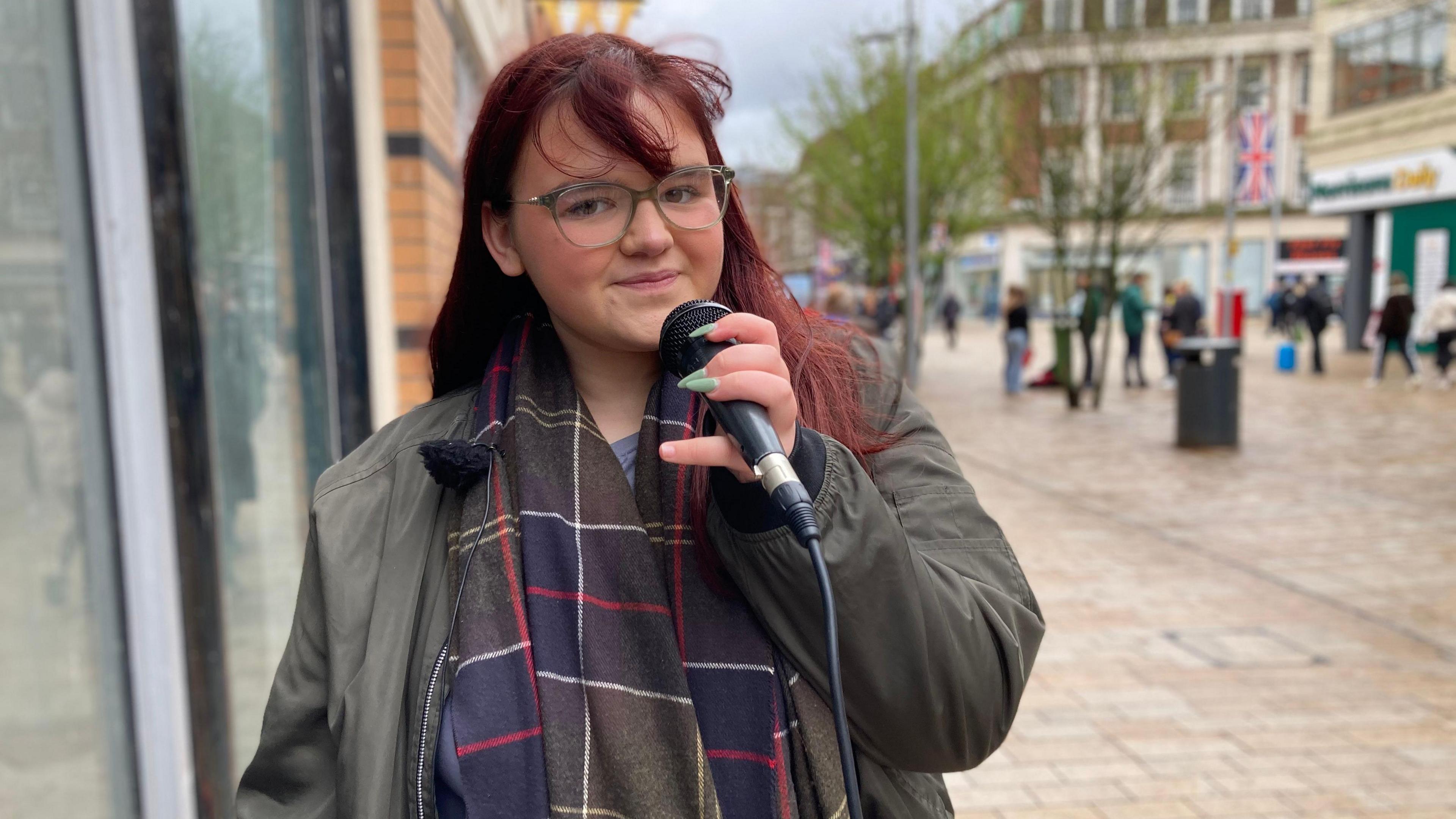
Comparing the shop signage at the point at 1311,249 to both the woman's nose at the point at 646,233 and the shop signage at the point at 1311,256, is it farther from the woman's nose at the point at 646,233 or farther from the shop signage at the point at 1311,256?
the woman's nose at the point at 646,233

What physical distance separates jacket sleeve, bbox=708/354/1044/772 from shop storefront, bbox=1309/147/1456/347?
24.5 metres

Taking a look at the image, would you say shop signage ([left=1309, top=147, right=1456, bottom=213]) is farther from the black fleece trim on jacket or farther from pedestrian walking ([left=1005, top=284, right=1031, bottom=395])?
the black fleece trim on jacket

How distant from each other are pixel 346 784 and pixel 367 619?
20 centimetres

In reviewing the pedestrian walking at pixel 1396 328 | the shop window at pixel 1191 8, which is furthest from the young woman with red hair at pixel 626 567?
the shop window at pixel 1191 8

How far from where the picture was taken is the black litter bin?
11.6 meters

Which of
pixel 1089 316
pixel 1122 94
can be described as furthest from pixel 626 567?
pixel 1122 94

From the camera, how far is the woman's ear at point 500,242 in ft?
5.37

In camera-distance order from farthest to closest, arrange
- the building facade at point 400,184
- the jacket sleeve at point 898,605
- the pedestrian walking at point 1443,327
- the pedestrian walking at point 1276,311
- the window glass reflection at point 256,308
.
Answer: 1. the pedestrian walking at point 1276,311
2. the pedestrian walking at point 1443,327
3. the building facade at point 400,184
4. the window glass reflection at point 256,308
5. the jacket sleeve at point 898,605

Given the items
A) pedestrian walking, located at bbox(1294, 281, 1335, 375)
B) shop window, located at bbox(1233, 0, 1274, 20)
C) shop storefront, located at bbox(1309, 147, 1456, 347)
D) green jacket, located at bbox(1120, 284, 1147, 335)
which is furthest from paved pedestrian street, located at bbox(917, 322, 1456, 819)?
shop window, located at bbox(1233, 0, 1274, 20)

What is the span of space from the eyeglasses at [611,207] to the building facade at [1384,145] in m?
22.3

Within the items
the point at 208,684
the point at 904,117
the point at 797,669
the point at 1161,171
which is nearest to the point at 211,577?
the point at 208,684

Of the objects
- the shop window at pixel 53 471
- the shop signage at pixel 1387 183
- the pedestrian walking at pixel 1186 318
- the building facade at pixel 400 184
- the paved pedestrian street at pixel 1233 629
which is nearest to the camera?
the shop window at pixel 53 471

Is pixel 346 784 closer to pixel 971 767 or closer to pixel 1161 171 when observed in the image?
pixel 971 767

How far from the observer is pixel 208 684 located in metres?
2.79
